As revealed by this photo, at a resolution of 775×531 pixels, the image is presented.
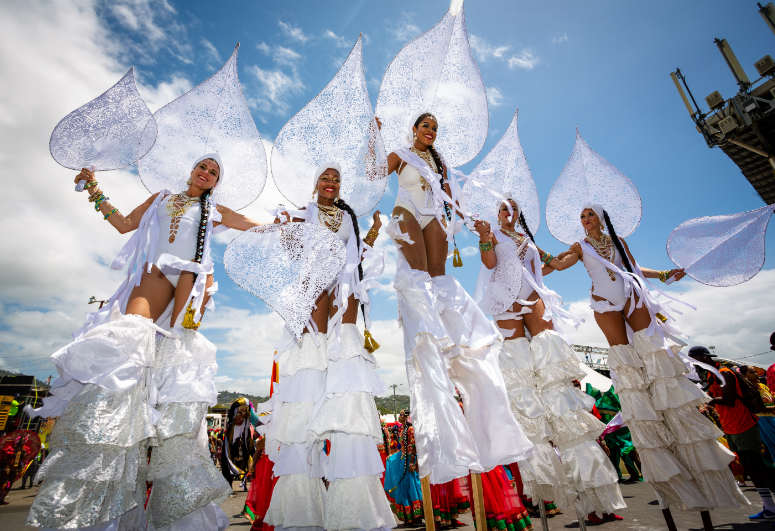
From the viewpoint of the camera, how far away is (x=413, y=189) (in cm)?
318

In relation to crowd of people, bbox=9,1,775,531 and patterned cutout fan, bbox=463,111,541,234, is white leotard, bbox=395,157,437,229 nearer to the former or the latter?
crowd of people, bbox=9,1,775,531

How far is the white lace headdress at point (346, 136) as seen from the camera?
303cm

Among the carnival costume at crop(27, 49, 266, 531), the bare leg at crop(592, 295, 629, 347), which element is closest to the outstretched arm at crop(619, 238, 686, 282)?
the bare leg at crop(592, 295, 629, 347)

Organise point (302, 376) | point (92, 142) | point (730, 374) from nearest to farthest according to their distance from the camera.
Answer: point (302, 376), point (92, 142), point (730, 374)

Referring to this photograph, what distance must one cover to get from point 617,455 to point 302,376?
9.29 metres

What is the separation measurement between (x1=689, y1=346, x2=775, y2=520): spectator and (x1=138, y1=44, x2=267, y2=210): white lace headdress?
637 centimetres

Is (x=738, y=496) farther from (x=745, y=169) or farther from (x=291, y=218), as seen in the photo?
(x=745, y=169)

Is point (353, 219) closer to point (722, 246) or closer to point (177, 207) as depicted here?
point (177, 207)

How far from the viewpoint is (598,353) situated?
45.1 metres

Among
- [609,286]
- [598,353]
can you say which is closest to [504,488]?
[609,286]

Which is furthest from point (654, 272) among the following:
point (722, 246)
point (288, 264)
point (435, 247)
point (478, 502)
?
point (288, 264)

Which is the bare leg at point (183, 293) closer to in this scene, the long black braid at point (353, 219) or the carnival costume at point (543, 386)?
the long black braid at point (353, 219)

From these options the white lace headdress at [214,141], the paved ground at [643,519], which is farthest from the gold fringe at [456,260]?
the paved ground at [643,519]

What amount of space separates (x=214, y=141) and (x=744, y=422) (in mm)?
7265
